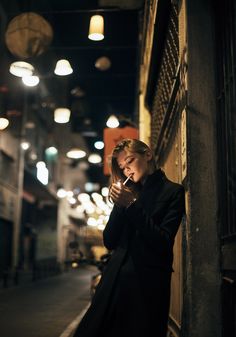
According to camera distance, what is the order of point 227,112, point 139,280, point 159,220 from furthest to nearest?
1. point 227,112
2. point 159,220
3. point 139,280

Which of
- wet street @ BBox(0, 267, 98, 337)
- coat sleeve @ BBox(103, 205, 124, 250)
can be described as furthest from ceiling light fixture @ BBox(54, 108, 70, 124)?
coat sleeve @ BBox(103, 205, 124, 250)

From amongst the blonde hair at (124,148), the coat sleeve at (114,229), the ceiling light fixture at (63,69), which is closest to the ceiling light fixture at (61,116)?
the ceiling light fixture at (63,69)

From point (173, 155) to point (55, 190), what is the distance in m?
36.3

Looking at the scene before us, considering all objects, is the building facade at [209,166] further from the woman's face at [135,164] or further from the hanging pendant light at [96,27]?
the hanging pendant light at [96,27]

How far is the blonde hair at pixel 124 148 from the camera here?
3.63 meters

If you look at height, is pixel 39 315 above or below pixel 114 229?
below

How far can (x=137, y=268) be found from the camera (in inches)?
127

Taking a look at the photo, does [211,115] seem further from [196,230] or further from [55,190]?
[55,190]

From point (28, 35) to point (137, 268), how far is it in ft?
26.4

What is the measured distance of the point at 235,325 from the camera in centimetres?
364

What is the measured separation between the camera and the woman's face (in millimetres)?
3629

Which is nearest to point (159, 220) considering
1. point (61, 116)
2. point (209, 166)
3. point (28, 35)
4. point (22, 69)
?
point (209, 166)

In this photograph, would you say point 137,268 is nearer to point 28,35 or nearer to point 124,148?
point 124,148

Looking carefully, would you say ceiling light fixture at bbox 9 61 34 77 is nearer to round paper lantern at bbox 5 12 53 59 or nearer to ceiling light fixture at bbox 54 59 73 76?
ceiling light fixture at bbox 54 59 73 76
